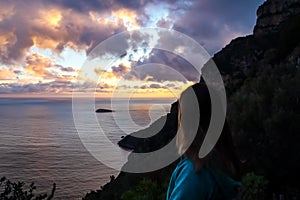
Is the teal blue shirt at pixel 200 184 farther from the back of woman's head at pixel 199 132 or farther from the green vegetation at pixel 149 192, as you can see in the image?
the green vegetation at pixel 149 192

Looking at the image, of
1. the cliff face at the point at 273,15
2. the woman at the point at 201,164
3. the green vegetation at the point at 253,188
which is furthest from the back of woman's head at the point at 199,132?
the cliff face at the point at 273,15

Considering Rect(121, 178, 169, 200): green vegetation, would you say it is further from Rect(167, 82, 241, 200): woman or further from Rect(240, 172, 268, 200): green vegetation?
Rect(167, 82, 241, 200): woman

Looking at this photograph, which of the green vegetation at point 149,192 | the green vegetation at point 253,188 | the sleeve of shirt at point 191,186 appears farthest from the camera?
the green vegetation at point 149,192

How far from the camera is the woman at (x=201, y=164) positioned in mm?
1270

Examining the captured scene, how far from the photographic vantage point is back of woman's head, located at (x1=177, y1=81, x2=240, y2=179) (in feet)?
4.62

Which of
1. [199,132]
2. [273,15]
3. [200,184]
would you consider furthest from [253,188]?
[273,15]

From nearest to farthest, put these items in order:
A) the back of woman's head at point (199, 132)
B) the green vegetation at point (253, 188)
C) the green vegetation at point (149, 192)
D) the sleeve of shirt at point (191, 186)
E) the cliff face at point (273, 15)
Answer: the sleeve of shirt at point (191, 186) < the back of woman's head at point (199, 132) < the green vegetation at point (253, 188) < the green vegetation at point (149, 192) < the cliff face at point (273, 15)

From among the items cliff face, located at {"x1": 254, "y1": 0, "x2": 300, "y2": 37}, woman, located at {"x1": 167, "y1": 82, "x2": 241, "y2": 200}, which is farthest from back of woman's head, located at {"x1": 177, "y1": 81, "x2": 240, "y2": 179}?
cliff face, located at {"x1": 254, "y1": 0, "x2": 300, "y2": 37}

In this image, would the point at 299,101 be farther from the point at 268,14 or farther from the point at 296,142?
the point at 268,14

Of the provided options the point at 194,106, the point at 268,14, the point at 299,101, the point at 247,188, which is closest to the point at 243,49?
the point at 268,14

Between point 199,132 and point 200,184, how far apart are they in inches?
9.5

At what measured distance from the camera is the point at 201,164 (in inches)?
51.5

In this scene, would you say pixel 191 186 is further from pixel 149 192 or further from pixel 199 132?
pixel 149 192

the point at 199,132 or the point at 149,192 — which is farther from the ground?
the point at 199,132
